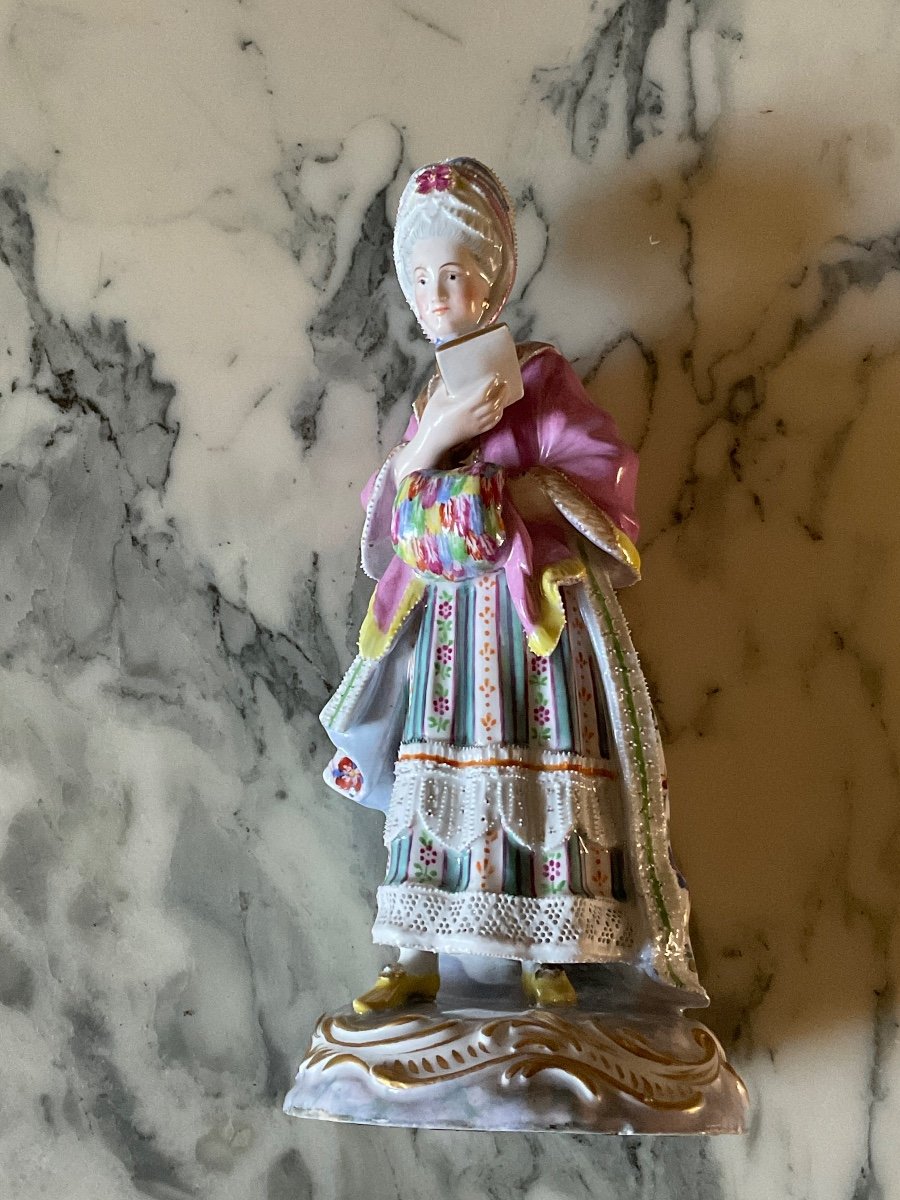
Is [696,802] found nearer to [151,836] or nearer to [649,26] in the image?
[151,836]

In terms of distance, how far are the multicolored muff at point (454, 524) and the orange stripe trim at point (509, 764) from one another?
0.16m

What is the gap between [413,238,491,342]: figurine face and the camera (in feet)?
3.40

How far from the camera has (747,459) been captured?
50.2 inches

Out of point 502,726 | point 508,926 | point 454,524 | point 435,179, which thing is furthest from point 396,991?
point 435,179

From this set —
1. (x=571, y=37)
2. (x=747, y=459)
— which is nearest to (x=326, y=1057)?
(x=747, y=459)

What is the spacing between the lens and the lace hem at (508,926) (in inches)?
34.8

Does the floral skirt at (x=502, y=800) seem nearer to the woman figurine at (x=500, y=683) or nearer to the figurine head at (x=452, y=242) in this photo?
the woman figurine at (x=500, y=683)

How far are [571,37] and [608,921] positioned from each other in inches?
42.6

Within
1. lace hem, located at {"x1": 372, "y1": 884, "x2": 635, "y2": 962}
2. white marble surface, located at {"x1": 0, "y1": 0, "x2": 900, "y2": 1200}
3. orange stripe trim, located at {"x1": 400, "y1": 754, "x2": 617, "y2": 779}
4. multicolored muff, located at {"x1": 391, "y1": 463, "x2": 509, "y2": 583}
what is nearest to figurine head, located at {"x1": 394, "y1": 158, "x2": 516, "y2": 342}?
multicolored muff, located at {"x1": 391, "y1": 463, "x2": 509, "y2": 583}

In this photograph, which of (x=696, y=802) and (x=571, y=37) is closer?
(x=696, y=802)

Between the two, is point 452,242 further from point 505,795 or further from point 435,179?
point 505,795

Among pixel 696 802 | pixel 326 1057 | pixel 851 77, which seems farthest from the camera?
pixel 851 77

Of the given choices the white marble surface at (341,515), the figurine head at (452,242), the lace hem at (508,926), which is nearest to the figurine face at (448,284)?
the figurine head at (452,242)

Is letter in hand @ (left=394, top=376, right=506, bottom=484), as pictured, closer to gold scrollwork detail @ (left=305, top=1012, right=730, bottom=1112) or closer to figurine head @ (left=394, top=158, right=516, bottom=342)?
figurine head @ (left=394, top=158, right=516, bottom=342)
